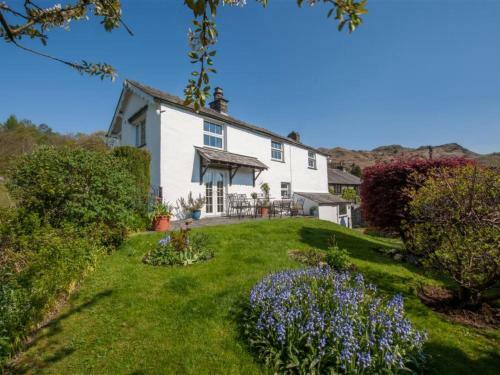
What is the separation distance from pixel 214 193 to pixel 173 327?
10269mm

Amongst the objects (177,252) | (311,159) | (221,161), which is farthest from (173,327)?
(311,159)

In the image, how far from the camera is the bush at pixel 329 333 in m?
2.52

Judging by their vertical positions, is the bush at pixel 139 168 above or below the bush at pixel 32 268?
above

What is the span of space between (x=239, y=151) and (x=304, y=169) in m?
8.86

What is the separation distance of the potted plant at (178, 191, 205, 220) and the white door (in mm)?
1035

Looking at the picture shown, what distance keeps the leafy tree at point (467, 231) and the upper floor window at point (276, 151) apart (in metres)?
14.1

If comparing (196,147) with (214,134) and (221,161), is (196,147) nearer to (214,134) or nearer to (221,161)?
(221,161)

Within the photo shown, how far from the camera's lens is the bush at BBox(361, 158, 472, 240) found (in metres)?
8.55

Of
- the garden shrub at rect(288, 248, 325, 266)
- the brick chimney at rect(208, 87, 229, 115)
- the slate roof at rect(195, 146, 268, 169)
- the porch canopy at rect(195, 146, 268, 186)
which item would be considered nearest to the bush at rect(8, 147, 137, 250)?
the garden shrub at rect(288, 248, 325, 266)

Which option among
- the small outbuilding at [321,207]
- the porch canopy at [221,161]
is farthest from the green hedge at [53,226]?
the small outbuilding at [321,207]

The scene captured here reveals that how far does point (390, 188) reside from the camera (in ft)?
29.5

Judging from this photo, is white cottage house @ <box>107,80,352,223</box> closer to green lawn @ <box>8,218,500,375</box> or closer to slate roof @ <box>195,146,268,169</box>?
slate roof @ <box>195,146,268,169</box>

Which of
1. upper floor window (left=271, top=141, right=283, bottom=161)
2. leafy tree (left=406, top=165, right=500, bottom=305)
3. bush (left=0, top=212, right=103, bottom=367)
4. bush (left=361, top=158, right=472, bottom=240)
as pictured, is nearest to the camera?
bush (left=0, top=212, right=103, bottom=367)

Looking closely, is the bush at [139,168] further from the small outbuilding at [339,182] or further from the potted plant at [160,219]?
the small outbuilding at [339,182]
